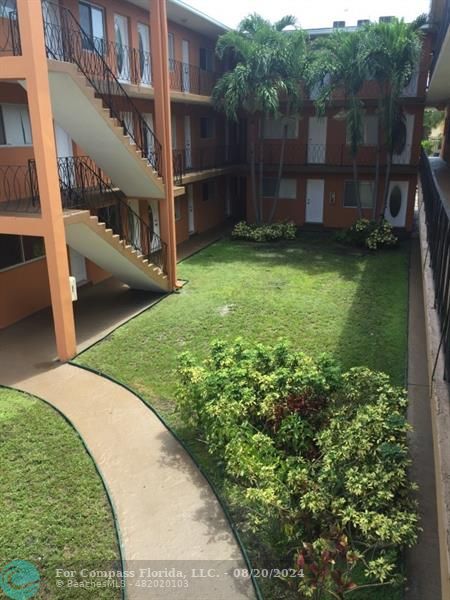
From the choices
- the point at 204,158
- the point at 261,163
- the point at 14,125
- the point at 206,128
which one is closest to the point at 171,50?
the point at 206,128

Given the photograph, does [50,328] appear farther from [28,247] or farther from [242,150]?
[242,150]

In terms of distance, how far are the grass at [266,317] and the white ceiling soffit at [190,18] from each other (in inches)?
320

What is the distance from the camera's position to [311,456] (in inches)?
271

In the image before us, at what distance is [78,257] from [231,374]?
28.1 ft

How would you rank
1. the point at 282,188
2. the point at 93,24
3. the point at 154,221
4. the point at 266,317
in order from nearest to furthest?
the point at 266,317
the point at 93,24
the point at 154,221
the point at 282,188

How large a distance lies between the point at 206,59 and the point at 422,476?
774 inches

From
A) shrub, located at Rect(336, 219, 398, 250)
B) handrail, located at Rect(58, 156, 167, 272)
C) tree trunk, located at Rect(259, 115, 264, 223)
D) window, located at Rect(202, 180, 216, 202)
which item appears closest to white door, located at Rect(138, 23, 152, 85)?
handrail, located at Rect(58, 156, 167, 272)

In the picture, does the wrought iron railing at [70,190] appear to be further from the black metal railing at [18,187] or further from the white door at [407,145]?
the white door at [407,145]

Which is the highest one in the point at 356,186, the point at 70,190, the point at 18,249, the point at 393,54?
the point at 393,54

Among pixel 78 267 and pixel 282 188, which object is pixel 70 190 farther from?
pixel 282 188

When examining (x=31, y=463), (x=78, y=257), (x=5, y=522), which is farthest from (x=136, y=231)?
(x=5, y=522)

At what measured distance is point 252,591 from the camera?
5316 millimetres

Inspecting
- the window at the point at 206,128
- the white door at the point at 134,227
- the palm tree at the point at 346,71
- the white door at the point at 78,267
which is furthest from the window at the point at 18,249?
the window at the point at 206,128

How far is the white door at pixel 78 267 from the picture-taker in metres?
14.7
